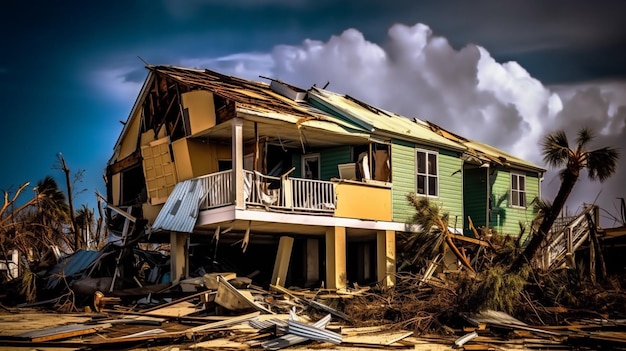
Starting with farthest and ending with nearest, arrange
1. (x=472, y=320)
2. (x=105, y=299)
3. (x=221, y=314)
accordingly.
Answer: (x=105, y=299) → (x=221, y=314) → (x=472, y=320)

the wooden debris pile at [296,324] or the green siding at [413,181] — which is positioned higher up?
the green siding at [413,181]

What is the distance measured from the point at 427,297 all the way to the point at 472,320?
250 cm

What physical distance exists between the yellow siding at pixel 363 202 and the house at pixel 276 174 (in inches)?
1.4

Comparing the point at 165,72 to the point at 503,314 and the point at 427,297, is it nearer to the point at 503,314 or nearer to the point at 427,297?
the point at 427,297

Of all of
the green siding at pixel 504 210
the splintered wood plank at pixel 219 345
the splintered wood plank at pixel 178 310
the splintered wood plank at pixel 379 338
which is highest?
the green siding at pixel 504 210

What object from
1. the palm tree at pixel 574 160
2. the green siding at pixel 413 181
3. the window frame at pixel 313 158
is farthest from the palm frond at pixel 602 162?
the window frame at pixel 313 158

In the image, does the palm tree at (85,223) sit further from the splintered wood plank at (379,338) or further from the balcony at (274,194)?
the splintered wood plank at (379,338)

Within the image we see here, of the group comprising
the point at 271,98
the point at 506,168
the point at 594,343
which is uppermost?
the point at 271,98

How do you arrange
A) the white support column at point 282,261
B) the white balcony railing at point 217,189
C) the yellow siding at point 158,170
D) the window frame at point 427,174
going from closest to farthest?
1. the white balcony railing at point 217,189
2. the white support column at point 282,261
3. the yellow siding at point 158,170
4. the window frame at point 427,174

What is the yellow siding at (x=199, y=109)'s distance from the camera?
22812 mm

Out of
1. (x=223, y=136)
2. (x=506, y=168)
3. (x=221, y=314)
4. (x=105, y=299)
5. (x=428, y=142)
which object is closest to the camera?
(x=221, y=314)

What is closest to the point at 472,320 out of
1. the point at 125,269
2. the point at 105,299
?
the point at 105,299

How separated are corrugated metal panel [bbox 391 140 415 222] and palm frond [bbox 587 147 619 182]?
6.94 metres

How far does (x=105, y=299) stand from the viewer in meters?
20.9
